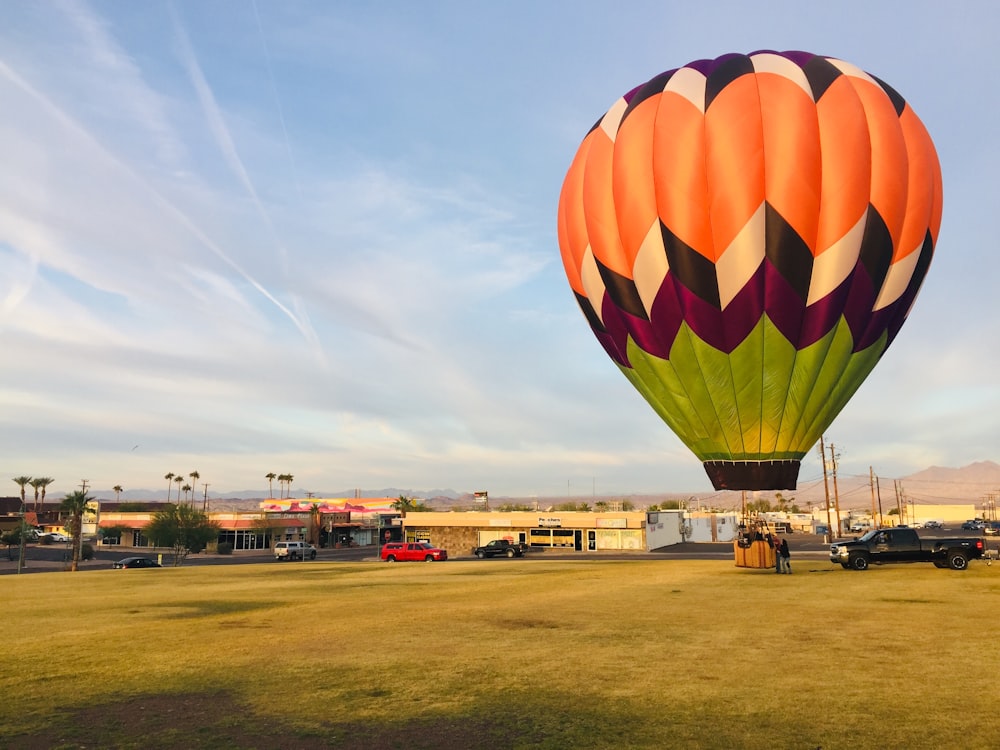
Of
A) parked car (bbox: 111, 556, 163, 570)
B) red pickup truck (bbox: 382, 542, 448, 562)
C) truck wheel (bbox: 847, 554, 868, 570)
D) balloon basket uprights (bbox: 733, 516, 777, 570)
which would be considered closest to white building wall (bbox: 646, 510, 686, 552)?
red pickup truck (bbox: 382, 542, 448, 562)

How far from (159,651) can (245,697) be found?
14.8 ft

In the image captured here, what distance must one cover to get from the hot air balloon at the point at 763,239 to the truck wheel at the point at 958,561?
9502mm

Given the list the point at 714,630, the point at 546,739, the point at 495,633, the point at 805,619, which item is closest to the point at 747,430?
the point at 805,619

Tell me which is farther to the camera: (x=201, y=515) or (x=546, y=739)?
(x=201, y=515)

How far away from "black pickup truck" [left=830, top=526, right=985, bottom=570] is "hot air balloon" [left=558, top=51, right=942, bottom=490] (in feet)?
25.9

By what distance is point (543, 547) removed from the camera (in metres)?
77.8

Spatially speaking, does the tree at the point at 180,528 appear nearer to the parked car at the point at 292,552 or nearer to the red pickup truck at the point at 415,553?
the parked car at the point at 292,552

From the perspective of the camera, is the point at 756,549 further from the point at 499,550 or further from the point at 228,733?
the point at 499,550

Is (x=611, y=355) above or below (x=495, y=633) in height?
above

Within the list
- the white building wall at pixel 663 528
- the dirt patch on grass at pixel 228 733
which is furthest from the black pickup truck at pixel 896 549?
the white building wall at pixel 663 528

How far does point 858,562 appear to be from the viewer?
30.7m

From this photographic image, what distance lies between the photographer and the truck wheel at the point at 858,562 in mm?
30703

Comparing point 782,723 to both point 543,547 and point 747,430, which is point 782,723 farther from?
point 543,547

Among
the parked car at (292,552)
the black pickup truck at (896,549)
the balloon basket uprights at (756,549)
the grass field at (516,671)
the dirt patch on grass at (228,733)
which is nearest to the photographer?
the dirt patch on grass at (228,733)
